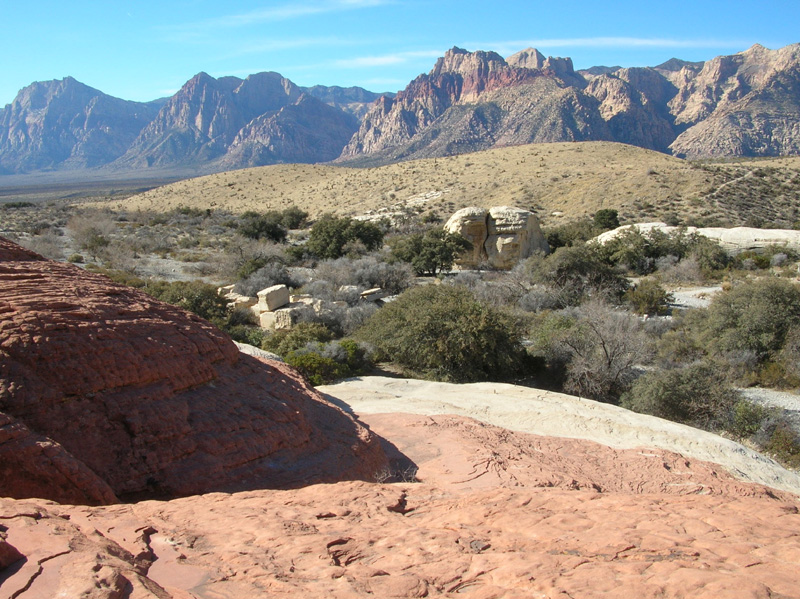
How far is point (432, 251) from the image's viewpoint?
28797 millimetres

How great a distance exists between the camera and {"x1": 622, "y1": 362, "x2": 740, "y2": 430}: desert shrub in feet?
38.5

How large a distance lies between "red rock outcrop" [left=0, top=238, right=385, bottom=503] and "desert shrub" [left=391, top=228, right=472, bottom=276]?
71.2 ft

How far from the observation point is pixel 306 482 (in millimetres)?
5785

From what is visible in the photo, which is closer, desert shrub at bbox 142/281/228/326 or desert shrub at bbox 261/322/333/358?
desert shrub at bbox 261/322/333/358

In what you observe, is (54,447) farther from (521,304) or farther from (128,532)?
(521,304)

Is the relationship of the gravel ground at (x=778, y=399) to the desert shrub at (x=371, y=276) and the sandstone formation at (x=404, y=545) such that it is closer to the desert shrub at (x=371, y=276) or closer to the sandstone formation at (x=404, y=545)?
the sandstone formation at (x=404, y=545)

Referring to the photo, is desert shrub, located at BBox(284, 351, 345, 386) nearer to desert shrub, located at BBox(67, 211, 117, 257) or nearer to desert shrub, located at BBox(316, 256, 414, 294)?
desert shrub, located at BBox(316, 256, 414, 294)

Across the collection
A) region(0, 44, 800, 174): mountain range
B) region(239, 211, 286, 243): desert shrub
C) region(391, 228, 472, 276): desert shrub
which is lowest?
region(391, 228, 472, 276): desert shrub

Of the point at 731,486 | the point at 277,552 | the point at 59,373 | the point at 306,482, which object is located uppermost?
the point at 59,373

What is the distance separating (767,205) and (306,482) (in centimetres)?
4817

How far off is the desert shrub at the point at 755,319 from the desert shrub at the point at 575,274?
628 cm

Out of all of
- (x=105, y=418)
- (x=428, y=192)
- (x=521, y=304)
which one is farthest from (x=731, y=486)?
(x=428, y=192)

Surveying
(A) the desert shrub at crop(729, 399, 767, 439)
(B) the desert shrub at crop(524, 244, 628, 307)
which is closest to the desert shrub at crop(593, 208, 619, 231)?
(B) the desert shrub at crop(524, 244, 628, 307)

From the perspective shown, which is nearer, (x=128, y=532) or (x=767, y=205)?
(x=128, y=532)
